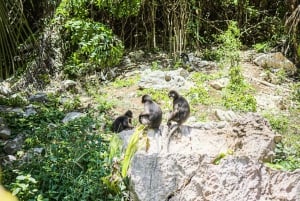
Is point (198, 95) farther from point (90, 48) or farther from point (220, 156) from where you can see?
point (220, 156)

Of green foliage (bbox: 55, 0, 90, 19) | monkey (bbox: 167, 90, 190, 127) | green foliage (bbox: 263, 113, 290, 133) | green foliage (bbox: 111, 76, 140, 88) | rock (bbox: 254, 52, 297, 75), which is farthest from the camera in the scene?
green foliage (bbox: 55, 0, 90, 19)

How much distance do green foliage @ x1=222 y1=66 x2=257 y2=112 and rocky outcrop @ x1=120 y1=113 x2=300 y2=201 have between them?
74.6 inches

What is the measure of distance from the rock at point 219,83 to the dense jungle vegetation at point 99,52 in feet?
0.77

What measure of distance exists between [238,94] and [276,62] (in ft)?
5.95

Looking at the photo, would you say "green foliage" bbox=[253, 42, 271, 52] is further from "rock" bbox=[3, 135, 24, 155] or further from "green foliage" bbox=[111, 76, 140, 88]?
"rock" bbox=[3, 135, 24, 155]

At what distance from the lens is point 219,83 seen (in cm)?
817

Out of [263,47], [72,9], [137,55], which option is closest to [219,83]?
[263,47]

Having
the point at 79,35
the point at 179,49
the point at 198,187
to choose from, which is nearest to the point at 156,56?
the point at 179,49

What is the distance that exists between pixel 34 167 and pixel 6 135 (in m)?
1.49

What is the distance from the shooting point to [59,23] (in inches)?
372

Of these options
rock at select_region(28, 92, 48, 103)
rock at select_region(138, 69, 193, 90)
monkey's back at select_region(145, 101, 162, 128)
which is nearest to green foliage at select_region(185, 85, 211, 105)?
rock at select_region(138, 69, 193, 90)

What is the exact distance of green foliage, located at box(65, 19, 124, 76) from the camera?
8.80 metres

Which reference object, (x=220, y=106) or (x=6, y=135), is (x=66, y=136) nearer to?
(x=6, y=135)

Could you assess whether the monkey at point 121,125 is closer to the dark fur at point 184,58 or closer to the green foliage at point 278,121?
the green foliage at point 278,121
